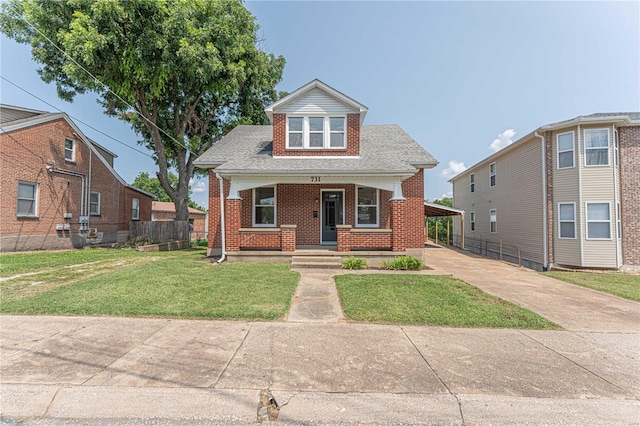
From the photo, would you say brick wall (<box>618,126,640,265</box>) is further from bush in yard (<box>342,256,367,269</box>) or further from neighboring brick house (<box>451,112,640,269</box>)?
bush in yard (<box>342,256,367,269</box>)

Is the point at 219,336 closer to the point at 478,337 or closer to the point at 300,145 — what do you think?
the point at 478,337

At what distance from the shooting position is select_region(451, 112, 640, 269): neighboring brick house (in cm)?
1082

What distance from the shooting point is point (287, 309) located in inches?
198

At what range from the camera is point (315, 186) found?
37.2 ft

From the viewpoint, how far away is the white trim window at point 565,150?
11320mm

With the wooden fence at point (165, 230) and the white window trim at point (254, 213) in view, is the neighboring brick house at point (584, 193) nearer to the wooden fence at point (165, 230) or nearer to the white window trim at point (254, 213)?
the white window trim at point (254, 213)

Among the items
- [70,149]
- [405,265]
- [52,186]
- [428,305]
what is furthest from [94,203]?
[428,305]

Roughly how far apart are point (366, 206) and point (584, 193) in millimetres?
8635

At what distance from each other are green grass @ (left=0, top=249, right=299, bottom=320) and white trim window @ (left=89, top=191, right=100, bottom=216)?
9.59m

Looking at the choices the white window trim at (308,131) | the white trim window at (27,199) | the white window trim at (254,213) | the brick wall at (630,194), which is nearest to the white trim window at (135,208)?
the white trim window at (27,199)

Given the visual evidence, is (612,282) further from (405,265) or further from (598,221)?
(405,265)

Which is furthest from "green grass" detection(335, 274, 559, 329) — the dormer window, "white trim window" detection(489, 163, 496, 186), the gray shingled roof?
"white trim window" detection(489, 163, 496, 186)

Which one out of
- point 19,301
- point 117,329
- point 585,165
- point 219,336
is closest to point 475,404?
point 219,336

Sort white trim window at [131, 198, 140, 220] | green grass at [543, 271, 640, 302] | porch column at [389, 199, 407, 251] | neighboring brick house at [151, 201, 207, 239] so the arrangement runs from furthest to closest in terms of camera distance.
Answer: neighboring brick house at [151, 201, 207, 239] → white trim window at [131, 198, 140, 220] → porch column at [389, 199, 407, 251] → green grass at [543, 271, 640, 302]
